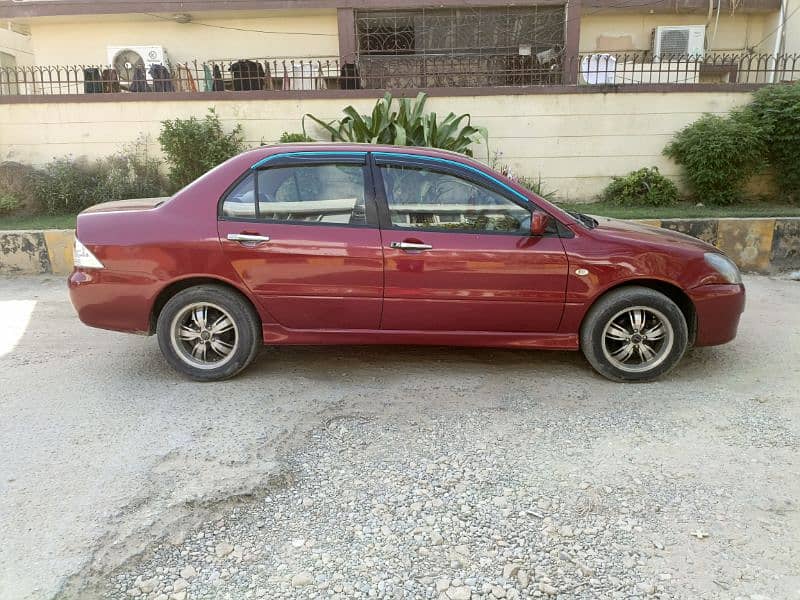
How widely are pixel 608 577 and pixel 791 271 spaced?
6.86m

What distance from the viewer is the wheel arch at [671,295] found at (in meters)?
4.42

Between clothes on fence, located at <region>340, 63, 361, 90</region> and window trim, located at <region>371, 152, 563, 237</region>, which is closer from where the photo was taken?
window trim, located at <region>371, 152, 563, 237</region>

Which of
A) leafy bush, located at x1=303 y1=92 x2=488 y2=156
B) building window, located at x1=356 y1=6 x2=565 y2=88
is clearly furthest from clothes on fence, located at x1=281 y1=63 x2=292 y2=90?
building window, located at x1=356 y1=6 x2=565 y2=88

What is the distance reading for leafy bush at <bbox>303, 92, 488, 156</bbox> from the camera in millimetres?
9711

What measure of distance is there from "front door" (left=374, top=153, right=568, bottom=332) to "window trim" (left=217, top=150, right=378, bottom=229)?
77 mm

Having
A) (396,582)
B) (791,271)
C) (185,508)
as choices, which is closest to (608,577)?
(396,582)

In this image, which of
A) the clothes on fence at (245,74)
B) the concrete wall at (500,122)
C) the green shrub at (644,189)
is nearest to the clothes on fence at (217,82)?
the clothes on fence at (245,74)

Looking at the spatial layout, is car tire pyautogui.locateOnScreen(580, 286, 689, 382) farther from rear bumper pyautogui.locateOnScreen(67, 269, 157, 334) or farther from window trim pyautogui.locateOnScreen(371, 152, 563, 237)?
rear bumper pyautogui.locateOnScreen(67, 269, 157, 334)

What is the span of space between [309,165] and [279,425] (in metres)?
1.80

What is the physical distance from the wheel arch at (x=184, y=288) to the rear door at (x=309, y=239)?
0.11 metres

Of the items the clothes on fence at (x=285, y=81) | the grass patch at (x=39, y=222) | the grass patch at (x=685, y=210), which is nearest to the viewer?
the grass patch at (x=39, y=222)

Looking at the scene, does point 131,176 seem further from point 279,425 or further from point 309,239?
point 279,425

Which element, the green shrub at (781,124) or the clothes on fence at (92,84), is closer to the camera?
the green shrub at (781,124)

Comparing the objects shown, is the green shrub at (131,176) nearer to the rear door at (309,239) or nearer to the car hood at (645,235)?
the rear door at (309,239)
